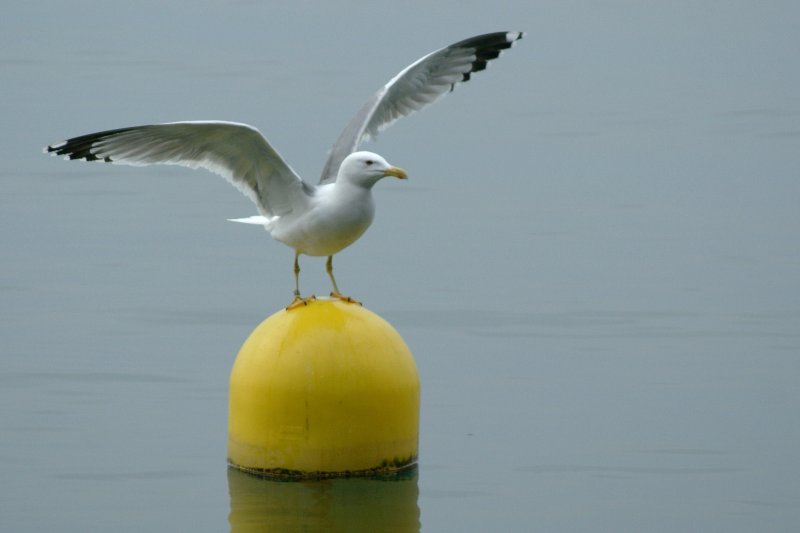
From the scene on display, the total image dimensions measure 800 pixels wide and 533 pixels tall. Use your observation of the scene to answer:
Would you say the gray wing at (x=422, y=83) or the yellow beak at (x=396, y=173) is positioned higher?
the gray wing at (x=422, y=83)

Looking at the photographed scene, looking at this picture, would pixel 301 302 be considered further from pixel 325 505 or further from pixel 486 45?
pixel 486 45

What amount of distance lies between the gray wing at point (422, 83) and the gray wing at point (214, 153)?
61 centimetres

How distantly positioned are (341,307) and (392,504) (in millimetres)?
886

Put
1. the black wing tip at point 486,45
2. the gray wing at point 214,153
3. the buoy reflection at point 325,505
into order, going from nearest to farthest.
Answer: the buoy reflection at point 325,505
the gray wing at point 214,153
the black wing tip at point 486,45

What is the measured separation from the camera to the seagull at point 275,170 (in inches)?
252

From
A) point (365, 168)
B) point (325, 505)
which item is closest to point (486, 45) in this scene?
point (365, 168)

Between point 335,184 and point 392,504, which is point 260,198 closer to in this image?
point 335,184

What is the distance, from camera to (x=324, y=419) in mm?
5855

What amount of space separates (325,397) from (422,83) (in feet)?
9.36

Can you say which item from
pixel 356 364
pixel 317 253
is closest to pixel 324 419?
pixel 356 364

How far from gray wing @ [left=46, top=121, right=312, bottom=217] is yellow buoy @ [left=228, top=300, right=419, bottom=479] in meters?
0.89

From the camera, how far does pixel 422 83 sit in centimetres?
814

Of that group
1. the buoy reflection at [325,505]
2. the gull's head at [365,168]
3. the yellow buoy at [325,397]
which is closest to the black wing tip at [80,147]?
the gull's head at [365,168]

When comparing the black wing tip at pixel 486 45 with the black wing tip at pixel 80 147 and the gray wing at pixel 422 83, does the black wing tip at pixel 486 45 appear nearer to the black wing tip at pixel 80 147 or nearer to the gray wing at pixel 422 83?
the gray wing at pixel 422 83
